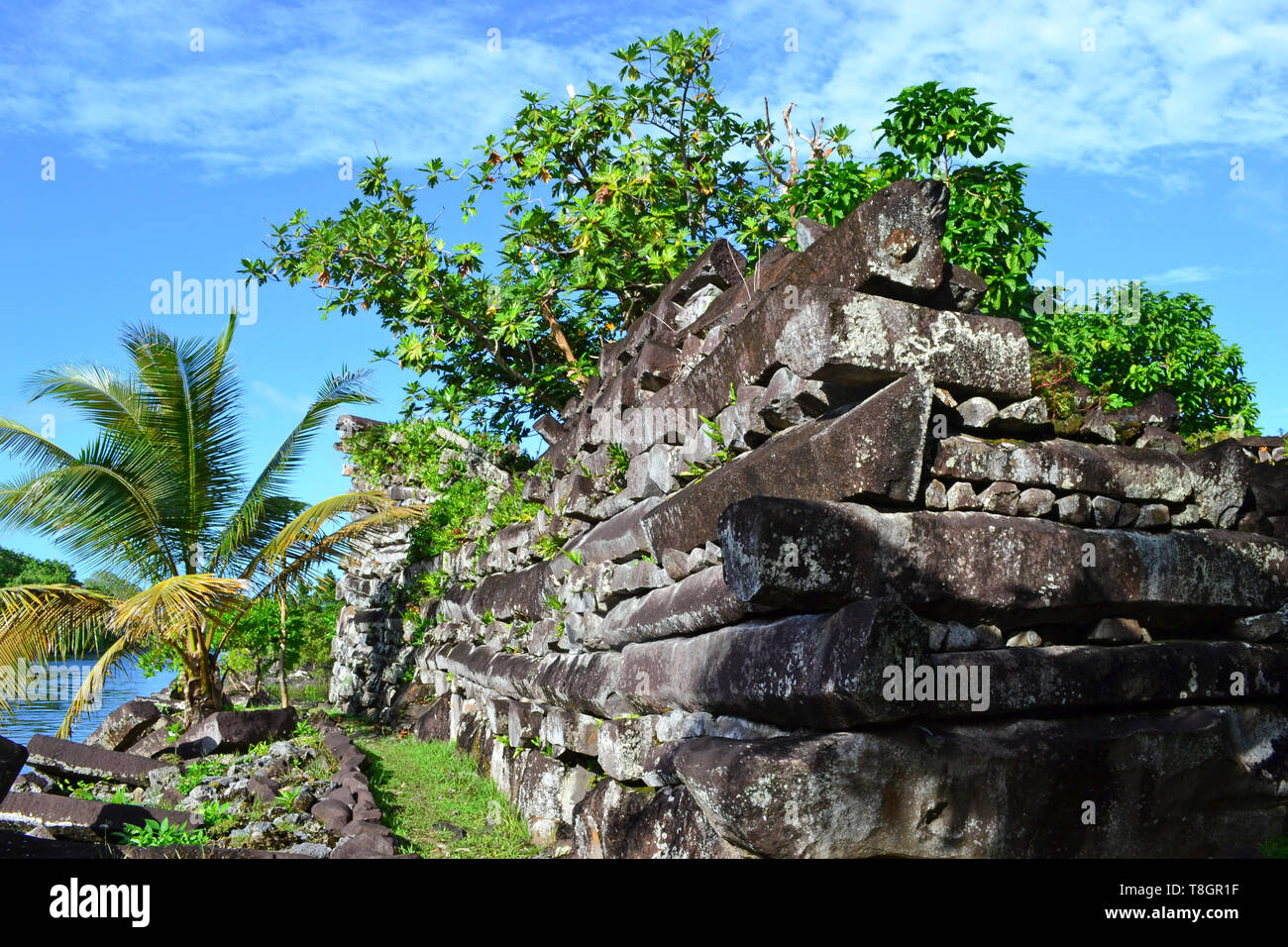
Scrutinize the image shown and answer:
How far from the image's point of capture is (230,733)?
9617mm

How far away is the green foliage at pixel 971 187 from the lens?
25.6 ft

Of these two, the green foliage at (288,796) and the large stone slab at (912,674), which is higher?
the large stone slab at (912,674)

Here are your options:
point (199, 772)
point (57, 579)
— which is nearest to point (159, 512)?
point (199, 772)

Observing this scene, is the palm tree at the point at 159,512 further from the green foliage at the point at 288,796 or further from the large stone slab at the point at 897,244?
the large stone slab at the point at 897,244

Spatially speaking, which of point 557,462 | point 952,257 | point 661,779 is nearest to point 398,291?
point 557,462

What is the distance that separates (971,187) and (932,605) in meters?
5.69

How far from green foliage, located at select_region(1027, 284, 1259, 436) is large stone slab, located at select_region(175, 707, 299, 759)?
33.2 ft

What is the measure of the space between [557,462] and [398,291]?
Result: 15.2 ft

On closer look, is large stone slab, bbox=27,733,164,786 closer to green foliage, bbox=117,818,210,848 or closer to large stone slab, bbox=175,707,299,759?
large stone slab, bbox=175,707,299,759

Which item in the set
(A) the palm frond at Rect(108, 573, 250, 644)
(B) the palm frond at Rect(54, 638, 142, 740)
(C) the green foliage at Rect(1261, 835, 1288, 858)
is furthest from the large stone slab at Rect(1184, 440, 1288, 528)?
(B) the palm frond at Rect(54, 638, 142, 740)

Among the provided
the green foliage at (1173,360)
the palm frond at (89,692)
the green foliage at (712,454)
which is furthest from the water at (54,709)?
the green foliage at (1173,360)

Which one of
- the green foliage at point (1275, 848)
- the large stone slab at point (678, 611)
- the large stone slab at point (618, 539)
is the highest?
the large stone slab at point (618, 539)

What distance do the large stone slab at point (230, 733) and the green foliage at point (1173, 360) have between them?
10129mm
